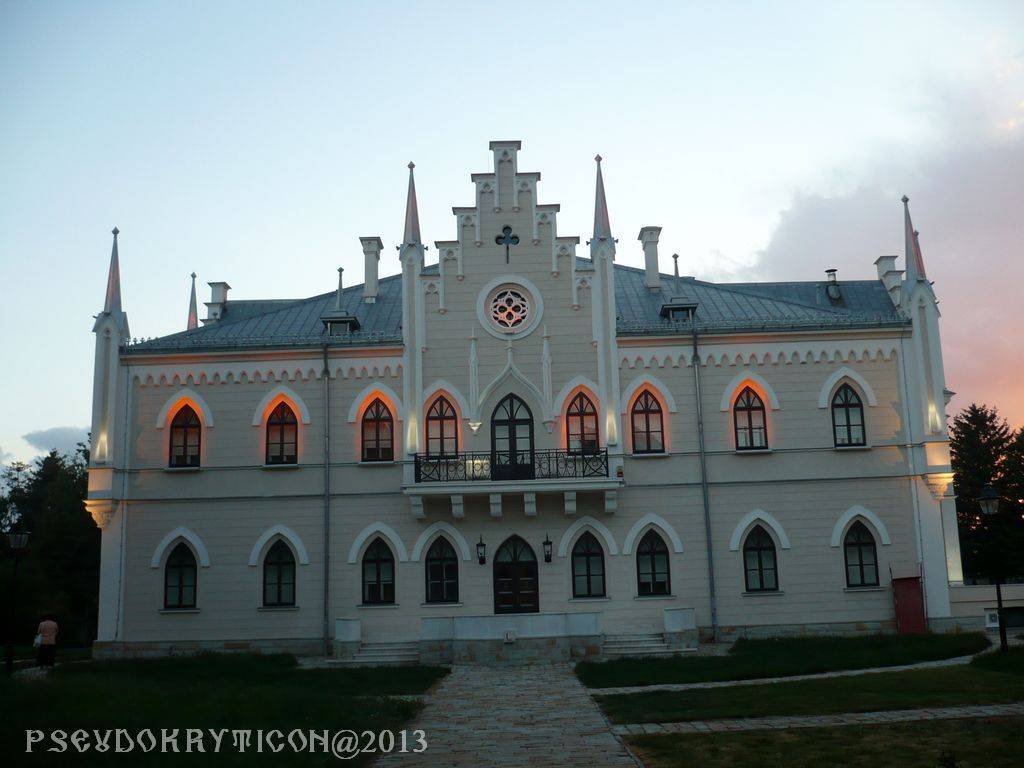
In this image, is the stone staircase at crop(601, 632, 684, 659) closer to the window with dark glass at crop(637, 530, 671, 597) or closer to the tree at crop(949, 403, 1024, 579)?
the window with dark glass at crop(637, 530, 671, 597)

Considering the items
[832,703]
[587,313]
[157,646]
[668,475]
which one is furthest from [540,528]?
[832,703]

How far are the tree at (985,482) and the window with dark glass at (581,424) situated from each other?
26.9m

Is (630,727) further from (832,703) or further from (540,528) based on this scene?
(540,528)

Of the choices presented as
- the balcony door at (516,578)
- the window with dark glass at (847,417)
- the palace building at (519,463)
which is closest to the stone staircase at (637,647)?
the palace building at (519,463)

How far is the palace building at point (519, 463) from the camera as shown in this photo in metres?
27.4

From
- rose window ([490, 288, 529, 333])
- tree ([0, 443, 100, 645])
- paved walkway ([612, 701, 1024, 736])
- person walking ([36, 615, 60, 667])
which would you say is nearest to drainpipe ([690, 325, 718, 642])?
rose window ([490, 288, 529, 333])

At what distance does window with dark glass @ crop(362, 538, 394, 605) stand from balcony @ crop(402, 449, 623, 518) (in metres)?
1.58

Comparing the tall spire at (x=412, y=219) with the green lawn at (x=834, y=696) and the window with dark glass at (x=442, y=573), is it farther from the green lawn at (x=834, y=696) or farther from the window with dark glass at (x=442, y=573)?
the green lawn at (x=834, y=696)

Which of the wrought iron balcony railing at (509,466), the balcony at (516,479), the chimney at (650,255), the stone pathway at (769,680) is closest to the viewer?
the stone pathway at (769,680)

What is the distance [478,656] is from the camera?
2384 centimetres

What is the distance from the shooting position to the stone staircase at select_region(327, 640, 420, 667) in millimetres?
24797

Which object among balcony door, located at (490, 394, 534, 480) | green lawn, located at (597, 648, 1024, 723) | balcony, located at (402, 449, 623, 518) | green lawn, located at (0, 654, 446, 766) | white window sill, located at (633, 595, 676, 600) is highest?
balcony door, located at (490, 394, 534, 480)

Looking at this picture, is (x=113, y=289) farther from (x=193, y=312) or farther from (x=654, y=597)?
(x=654, y=597)

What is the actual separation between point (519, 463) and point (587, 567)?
3.64 m
